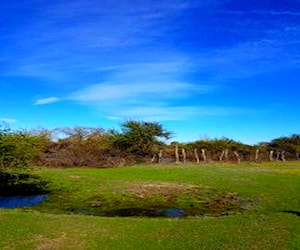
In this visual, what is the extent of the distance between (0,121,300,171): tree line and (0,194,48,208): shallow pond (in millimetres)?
20227

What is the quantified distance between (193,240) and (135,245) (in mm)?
1855

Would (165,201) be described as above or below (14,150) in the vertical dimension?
below

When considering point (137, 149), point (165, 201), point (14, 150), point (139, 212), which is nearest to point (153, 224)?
point (139, 212)

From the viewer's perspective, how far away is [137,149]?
210 feet

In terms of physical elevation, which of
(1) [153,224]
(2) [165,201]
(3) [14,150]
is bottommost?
(1) [153,224]

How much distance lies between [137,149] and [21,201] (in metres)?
37.7

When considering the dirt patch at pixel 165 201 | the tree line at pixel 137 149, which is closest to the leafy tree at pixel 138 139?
the tree line at pixel 137 149

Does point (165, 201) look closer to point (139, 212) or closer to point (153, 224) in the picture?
point (139, 212)

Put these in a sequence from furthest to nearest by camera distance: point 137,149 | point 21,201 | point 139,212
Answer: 1. point 137,149
2. point 21,201
3. point 139,212

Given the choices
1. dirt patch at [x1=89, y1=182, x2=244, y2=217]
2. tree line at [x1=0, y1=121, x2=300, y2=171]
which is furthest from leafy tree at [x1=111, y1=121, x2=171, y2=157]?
dirt patch at [x1=89, y1=182, x2=244, y2=217]

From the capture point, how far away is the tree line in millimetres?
54500

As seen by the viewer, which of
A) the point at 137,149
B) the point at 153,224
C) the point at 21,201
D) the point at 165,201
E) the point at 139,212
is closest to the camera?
the point at 153,224

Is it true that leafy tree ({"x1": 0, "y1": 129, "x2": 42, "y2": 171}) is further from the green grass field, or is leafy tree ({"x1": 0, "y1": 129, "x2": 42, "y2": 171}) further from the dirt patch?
the dirt patch

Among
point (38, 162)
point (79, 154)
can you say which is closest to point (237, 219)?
point (38, 162)
